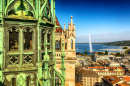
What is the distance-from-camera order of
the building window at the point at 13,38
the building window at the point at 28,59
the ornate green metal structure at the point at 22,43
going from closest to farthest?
the ornate green metal structure at the point at 22,43 → the building window at the point at 13,38 → the building window at the point at 28,59

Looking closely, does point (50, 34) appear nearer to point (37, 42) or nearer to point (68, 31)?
point (37, 42)

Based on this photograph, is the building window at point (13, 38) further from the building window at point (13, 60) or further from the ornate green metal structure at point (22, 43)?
the building window at point (13, 60)

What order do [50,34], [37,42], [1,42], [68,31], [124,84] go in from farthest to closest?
[124,84], [68,31], [50,34], [37,42], [1,42]

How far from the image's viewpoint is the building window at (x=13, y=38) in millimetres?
4557

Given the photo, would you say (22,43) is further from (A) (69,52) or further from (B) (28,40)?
(A) (69,52)

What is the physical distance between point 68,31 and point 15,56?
15.7m

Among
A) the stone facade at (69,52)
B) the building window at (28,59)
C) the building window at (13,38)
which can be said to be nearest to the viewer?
the building window at (13,38)

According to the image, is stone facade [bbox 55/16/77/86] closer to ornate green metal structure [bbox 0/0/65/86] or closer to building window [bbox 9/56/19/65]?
ornate green metal structure [bbox 0/0/65/86]

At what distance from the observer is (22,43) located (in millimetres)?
4652

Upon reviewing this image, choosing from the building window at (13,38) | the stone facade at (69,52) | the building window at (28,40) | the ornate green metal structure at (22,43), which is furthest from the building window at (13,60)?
the stone facade at (69,52)

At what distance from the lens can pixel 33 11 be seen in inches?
186

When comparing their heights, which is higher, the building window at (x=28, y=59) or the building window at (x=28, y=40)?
the building window at (x=28, y=40)

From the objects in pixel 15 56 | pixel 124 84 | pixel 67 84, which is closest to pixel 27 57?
pixel 15 56

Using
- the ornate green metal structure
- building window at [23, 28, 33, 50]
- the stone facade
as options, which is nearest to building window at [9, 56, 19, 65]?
the ornate green metal structure
